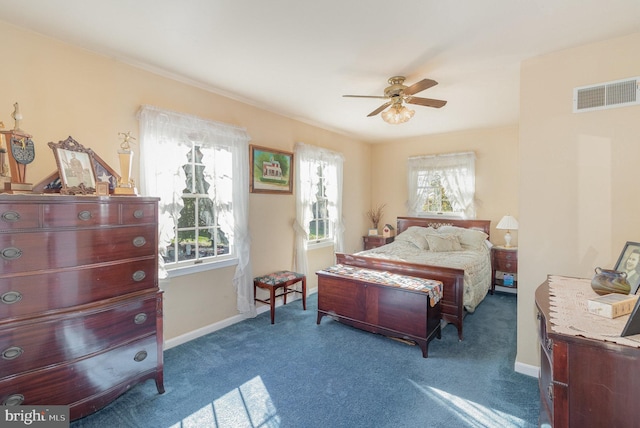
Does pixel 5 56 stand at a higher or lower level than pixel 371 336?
higher

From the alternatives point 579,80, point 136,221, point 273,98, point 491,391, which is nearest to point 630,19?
point 579,80

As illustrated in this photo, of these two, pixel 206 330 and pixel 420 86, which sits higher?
pixel 420 86

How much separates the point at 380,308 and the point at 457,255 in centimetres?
165

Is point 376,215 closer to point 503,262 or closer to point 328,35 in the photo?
point 503,262

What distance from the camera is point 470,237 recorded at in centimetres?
449

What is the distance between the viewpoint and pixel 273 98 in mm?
3457

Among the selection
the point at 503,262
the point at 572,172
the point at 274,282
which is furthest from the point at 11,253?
the point at 503,262

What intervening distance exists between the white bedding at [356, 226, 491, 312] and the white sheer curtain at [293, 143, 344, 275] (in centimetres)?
86

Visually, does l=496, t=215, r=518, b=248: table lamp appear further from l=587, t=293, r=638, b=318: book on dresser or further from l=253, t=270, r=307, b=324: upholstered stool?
l=587, t=293, r=638, b=318: book on dresser

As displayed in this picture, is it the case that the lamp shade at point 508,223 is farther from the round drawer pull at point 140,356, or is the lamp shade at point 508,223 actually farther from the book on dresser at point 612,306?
the round drawer pull at point 140,356

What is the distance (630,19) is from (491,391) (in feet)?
9.02

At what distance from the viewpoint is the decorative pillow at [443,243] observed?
4309mm

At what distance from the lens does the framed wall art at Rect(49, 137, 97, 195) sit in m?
1.94

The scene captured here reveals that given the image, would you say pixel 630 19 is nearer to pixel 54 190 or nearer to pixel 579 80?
pixel 579 80
